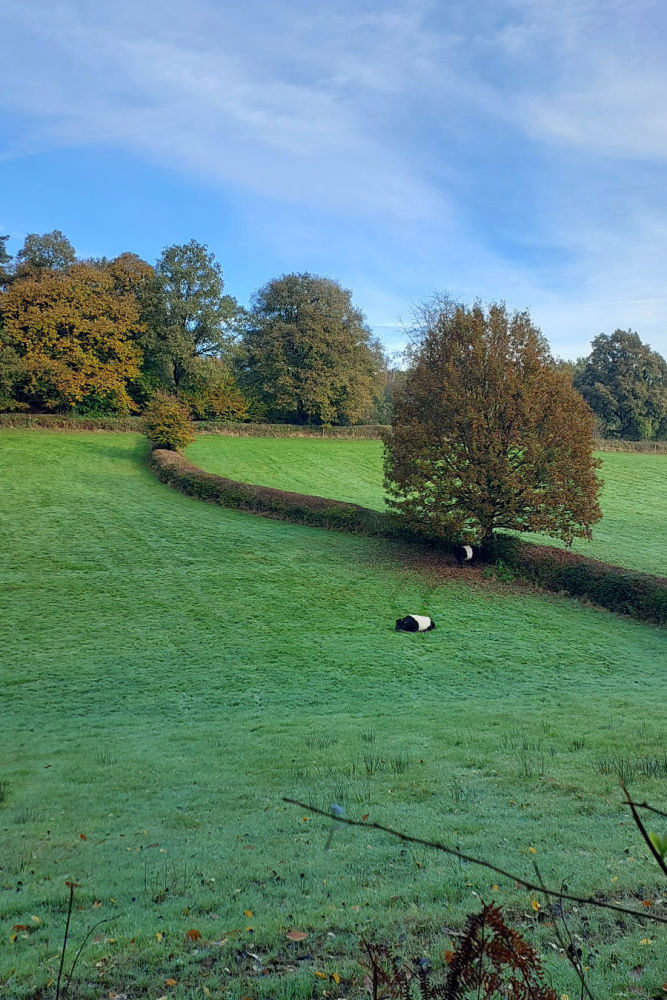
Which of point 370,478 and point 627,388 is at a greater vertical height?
point 627,388

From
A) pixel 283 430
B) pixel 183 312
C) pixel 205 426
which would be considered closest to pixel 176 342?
pixel 183 312

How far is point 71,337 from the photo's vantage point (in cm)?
4797

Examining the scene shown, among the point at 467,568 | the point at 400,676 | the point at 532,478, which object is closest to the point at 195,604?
the point at 400,676

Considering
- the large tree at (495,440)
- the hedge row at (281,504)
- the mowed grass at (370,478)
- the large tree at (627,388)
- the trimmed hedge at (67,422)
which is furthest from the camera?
the large tree at (627,388)

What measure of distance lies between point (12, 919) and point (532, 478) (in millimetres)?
17318

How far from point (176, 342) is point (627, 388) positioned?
3973 centimetres

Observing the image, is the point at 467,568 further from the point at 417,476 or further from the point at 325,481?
the point at 325,481

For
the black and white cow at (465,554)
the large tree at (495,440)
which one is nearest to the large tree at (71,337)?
the large tree at (495,440)

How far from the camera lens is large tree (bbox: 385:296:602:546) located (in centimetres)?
1953

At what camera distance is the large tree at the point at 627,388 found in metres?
62.3

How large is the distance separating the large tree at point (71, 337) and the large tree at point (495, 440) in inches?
1324

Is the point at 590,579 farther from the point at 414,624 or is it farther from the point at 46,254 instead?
the point at 46,254

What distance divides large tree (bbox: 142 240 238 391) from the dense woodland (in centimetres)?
9

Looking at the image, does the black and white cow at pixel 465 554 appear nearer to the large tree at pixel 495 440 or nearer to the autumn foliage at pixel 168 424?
the large tree at pixel 495 440
